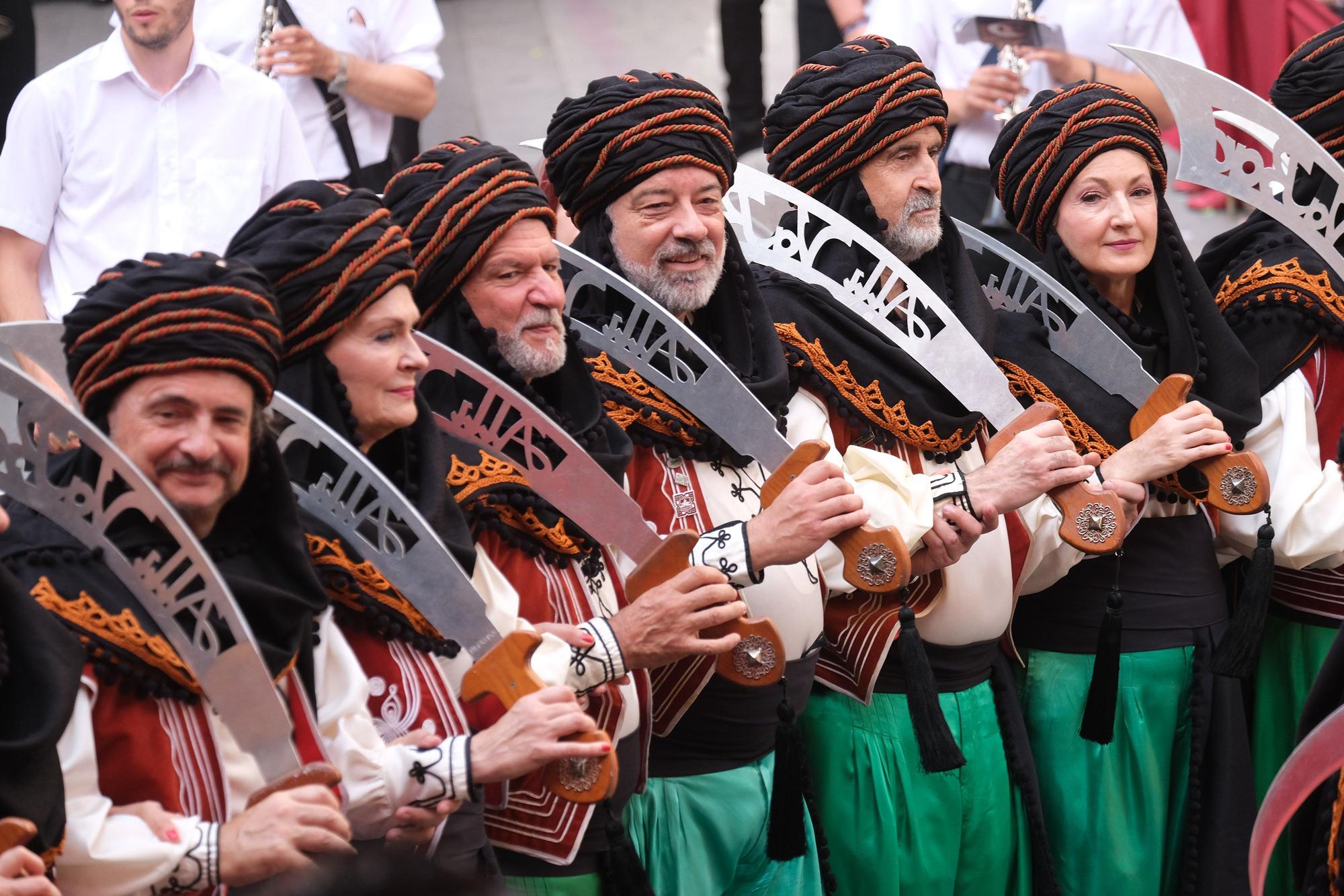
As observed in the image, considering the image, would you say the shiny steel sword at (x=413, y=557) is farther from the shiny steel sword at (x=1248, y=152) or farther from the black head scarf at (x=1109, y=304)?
the shiny steel sword at (x=1248, y=152)

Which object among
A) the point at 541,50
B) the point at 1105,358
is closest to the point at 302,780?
the point at 1105,358

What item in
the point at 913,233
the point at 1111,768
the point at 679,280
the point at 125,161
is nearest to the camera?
the point at 679,280

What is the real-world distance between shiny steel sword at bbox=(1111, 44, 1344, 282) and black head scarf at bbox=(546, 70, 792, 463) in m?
1.31

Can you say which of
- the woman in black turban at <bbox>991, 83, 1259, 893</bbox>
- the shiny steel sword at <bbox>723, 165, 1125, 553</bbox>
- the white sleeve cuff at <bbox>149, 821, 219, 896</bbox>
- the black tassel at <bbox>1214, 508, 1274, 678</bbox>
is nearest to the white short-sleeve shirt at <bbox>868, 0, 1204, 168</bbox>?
the woman in black turban at <bbox>991, 83, 1259, 893</bbox>

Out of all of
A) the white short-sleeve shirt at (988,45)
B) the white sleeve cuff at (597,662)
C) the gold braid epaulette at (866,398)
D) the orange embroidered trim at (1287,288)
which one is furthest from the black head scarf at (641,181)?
the white short-sleeve shirt at (988,45)

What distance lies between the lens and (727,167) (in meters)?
3.93

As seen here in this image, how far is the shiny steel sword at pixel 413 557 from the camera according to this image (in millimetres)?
2992

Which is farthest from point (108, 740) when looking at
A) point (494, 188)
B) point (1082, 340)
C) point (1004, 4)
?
point (1004, 4)

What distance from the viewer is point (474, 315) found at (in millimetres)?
3463

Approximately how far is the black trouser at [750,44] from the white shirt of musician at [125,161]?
3400mm

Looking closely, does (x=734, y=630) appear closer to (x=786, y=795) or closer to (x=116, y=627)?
(x=786, y=795)

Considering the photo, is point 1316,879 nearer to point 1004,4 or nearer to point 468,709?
point 468,709

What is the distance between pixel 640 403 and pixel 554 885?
3.23 ft

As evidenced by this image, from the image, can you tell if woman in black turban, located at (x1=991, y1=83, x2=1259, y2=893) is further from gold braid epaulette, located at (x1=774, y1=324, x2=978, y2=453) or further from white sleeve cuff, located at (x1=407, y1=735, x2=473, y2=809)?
white sleeve cuff, located at (x1=407, y1=735, x2=473, y2=809)
